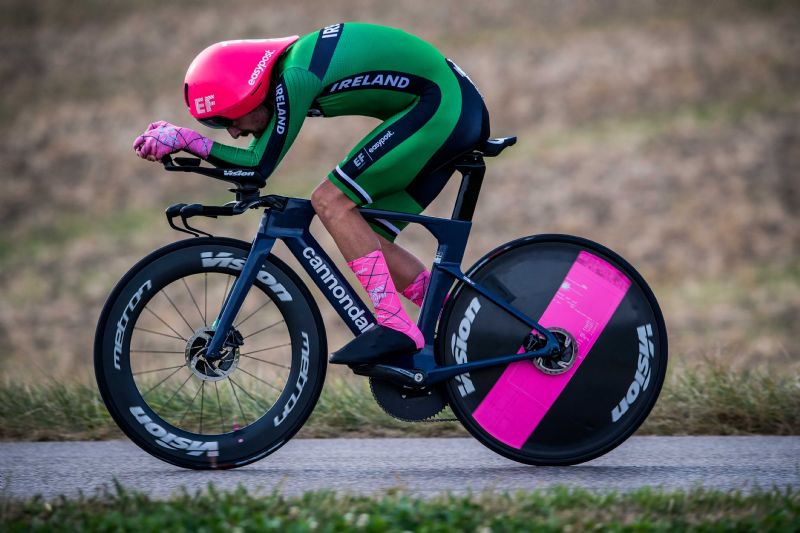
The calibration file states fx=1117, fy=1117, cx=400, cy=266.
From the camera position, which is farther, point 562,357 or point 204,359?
point 562,357

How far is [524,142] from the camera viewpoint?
942 inches

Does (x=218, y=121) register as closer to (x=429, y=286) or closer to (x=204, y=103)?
(x=204, y=103)

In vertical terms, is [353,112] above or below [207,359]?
above

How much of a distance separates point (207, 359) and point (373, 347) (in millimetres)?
666

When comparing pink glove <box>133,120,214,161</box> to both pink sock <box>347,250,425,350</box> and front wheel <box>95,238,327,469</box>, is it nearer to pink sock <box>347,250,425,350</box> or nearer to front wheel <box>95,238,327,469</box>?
front wheel <box>95,238,327,469</box>

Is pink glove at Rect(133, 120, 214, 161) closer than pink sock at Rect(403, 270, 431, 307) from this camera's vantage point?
Yes

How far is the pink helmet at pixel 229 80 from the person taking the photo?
4410 mm

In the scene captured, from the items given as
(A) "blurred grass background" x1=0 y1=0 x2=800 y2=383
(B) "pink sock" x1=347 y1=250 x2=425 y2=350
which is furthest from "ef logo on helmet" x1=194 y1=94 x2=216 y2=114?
(A) "blurred grass background" x1=0 y1=0 x2=800 y2=383

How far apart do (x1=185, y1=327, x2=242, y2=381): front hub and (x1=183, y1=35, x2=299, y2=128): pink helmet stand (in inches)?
34.7

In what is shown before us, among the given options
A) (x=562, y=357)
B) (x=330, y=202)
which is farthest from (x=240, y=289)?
(x=562, y=357)

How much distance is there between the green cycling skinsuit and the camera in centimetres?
441

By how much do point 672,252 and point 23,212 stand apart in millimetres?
13361

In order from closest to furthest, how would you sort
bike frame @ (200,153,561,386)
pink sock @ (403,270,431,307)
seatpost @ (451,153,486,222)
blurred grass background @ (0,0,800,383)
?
bike frame @ (200,153,561,386) < seatpost @ (451,153,486,222) < pink sock @ (403,270,431,307) < blurred grass background @ (0,0,800,383)

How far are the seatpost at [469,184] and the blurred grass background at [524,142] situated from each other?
9706 mm
